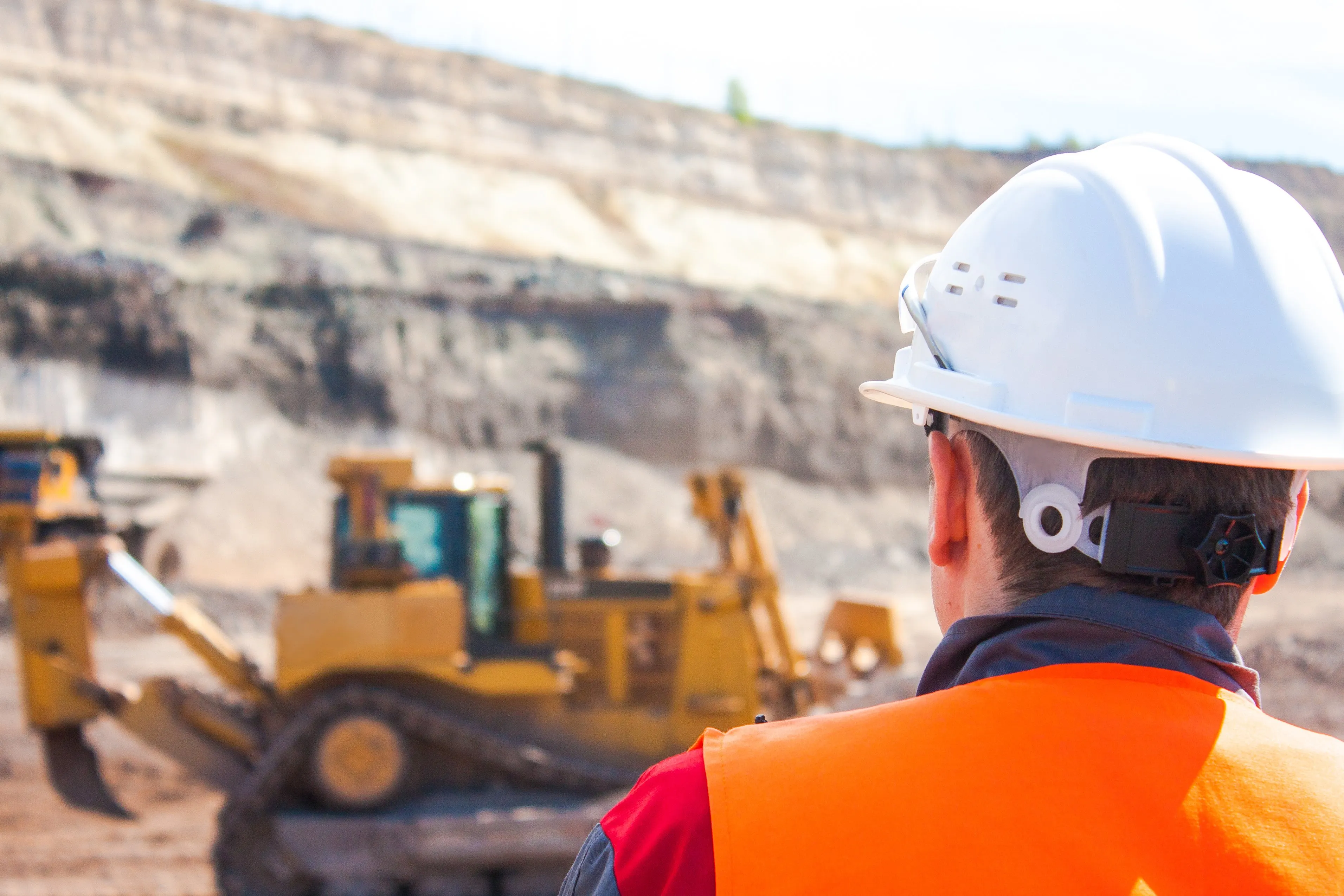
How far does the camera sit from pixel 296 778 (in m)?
6.98

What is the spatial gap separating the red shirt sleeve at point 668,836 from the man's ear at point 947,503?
392 millimetres

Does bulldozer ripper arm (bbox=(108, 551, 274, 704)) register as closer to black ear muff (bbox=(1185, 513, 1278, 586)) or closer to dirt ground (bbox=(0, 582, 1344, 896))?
dirt ground (bbox=(0, 582, 1344, 896))

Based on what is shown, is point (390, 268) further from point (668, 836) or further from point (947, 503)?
point (668, 836)

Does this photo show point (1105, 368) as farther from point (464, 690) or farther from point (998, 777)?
point (464, 690)

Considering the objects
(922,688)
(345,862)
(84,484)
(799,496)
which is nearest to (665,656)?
(345,862)

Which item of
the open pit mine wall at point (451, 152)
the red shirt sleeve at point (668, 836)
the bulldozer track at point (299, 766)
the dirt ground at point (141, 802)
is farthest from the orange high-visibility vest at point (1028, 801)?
the open pit mine wall at point (451, 152)

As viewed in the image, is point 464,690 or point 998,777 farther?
point 464,690

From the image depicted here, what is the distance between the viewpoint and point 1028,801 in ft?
3.09

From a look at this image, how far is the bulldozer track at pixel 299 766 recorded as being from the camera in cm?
685

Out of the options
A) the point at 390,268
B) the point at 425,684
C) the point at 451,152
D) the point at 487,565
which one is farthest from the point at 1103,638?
the point at 451,152

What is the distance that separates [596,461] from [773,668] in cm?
2029

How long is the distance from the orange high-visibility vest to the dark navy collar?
5cm

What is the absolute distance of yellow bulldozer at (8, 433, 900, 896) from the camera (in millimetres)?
6852

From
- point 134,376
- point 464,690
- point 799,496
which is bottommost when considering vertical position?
point 799,496
